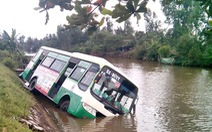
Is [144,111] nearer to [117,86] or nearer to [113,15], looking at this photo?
[117,86]

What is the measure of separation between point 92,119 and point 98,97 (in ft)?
2.60

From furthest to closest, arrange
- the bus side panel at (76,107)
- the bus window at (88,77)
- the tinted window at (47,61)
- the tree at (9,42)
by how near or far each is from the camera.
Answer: the tree at (9,42) < the tinted window at (47,61) < the bus window at (88,77) < the bus side panel at (76,107)

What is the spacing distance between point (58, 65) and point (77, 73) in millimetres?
2015

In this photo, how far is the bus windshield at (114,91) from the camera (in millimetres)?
10664

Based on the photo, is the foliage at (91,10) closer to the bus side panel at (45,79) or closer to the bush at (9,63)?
the bus side panel at (45,79)

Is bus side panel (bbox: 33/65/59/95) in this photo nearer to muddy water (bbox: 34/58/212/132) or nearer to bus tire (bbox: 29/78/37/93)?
bus tire (bbox: 29/78/37/93)

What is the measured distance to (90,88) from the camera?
34.4 ft

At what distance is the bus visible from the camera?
34.2 feet

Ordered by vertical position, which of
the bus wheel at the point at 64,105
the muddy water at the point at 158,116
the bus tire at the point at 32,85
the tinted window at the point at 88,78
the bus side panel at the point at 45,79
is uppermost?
the tinted window at the point at 88,78

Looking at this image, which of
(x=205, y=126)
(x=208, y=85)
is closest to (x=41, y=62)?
(x=205, y=126)

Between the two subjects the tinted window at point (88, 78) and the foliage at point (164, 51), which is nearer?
the tinted window at point (88, 78)

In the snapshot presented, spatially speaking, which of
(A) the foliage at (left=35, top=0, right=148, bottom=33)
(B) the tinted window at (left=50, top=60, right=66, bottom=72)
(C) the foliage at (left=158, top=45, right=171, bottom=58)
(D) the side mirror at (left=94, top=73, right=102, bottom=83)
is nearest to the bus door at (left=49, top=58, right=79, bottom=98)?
(B) the tinted window at (left=50, top=60, right=66, bottom=72)

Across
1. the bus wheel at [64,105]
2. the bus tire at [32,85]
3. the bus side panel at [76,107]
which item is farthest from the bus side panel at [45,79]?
the bus side panel at [76,107]

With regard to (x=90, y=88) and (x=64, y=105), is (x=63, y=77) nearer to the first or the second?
(x=64, y=105)
